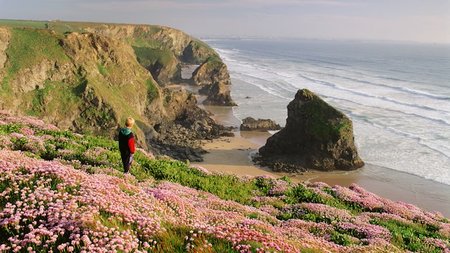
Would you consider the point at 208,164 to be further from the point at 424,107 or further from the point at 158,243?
the point at 424,107

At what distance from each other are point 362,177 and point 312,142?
7.80 metres

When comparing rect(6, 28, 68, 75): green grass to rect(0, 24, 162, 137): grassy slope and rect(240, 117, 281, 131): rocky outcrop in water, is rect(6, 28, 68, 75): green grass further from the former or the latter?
rect(240, 117, 281, 131): rocky outcrop in water

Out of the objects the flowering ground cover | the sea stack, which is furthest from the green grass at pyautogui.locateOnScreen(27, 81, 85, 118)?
the flowering ground cover

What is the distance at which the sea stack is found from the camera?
50.8m

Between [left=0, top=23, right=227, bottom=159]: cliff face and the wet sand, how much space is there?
512 centimetres

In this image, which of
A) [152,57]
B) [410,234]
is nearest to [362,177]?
[410,234]

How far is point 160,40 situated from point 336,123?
446 feet

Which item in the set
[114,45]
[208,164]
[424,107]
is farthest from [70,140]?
[424,107]

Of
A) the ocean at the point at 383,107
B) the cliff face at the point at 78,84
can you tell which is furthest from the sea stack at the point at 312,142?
the cliff face at the point at 78,84

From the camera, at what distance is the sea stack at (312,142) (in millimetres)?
50844

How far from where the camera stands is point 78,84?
52.7m

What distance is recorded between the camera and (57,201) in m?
8.24

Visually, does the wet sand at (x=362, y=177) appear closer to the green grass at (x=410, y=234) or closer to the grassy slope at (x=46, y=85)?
the grassy slope at (x=46, y=85)

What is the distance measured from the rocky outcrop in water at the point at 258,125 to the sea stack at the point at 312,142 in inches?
523
